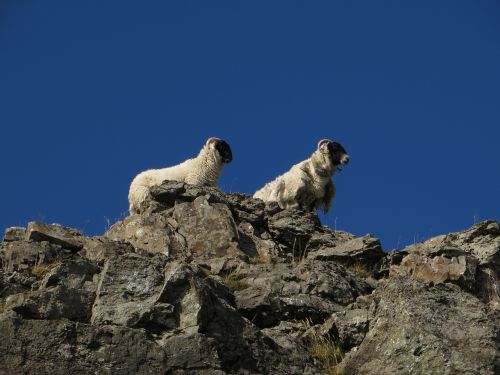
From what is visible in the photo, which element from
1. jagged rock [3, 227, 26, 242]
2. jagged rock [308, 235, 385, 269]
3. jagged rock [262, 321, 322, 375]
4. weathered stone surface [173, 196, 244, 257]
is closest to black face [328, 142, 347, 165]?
weathered stone surface [173, 196, 244, 257]

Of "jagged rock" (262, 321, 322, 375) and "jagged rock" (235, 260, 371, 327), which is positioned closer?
"jagged rock" (262, 321, 322, 375)

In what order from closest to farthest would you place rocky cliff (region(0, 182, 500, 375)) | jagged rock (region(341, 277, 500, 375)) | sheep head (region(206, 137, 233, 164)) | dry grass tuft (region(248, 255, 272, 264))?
rocky cliff (region(0, 182, 500, 375)), jagged rock (region(341, 277, 500, 375)), dry grass tuft (region(248, 255, 272, 264)), sheep head (region(206, 137, 233, 164))

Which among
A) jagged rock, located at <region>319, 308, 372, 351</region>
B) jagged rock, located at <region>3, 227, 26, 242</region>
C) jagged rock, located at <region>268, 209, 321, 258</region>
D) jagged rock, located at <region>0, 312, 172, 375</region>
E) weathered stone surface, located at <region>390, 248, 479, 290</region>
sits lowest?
jagged rock, located at <region>0, 312, 172, 375</region>

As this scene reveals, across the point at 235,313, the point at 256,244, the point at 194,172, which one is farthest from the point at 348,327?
the point at 194,172

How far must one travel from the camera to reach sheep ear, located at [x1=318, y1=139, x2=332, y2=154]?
89.9 ft

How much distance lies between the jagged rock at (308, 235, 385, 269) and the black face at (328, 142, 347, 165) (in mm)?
10093

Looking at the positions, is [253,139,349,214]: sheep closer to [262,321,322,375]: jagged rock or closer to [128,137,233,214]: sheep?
[128,137,233,214]: sheep

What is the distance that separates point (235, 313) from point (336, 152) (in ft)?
51.9

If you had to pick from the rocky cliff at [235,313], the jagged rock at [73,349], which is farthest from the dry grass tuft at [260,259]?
the jagged rock at [73,349]

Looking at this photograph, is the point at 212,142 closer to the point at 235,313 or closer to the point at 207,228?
the point at 207,228

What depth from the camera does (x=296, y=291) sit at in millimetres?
14250

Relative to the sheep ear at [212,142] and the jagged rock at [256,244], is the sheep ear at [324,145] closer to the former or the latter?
the sheep ear at [212,142]

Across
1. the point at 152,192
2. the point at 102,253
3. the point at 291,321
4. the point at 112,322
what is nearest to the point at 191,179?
the point at 152,192

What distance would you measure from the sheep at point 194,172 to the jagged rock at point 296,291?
36.5ft
